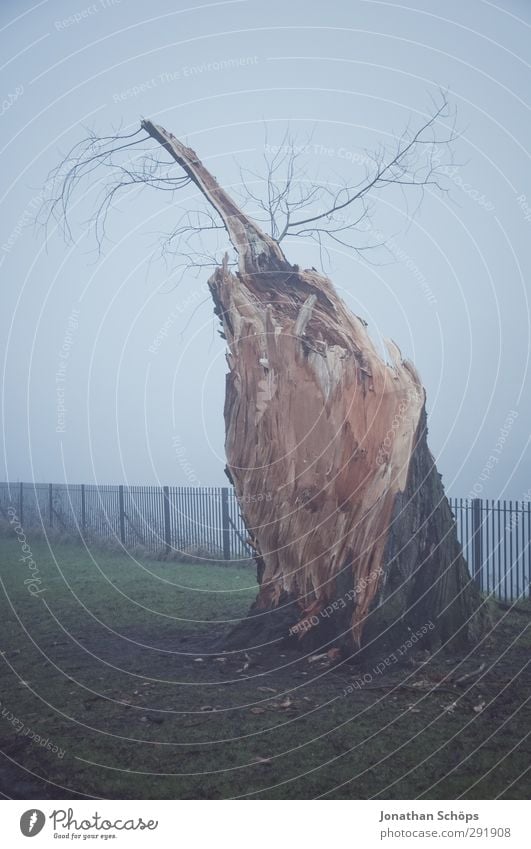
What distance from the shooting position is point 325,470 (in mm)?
6668

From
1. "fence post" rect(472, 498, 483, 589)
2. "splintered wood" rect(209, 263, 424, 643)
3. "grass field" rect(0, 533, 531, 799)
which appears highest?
"splintered wood" rect(209, 263, 424, 643)

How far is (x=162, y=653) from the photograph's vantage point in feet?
22.8

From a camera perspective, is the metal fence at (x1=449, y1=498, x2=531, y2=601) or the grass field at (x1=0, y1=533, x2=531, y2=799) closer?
the grass field at (x1=0, y1=533, x2=531, y2=799)

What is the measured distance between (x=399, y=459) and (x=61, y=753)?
3.43m

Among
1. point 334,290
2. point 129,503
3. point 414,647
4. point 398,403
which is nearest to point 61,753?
point 414,647

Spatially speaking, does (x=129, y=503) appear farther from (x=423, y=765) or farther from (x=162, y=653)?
(x=423, y=765)

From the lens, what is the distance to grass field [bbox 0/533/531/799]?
435cm
